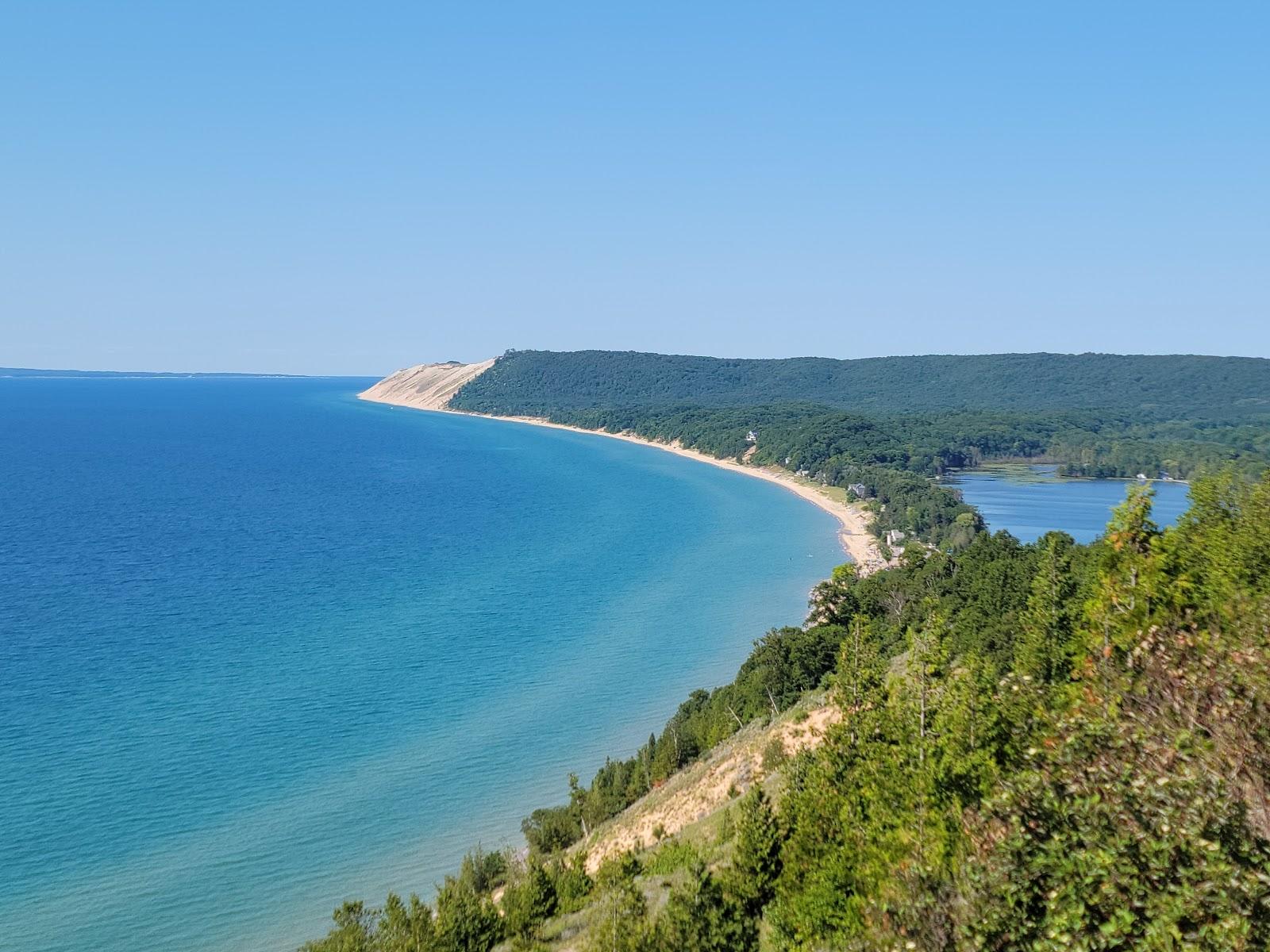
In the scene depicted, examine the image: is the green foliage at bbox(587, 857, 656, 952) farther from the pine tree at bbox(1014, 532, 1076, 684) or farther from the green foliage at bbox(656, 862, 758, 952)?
the pine tree at bbox(1014, 532, 1076, 684)

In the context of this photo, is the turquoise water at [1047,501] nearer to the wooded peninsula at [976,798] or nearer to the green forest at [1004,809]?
the wooded peninsula at [976,798]

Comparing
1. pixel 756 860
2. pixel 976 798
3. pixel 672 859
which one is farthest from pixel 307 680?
pixel 976 798

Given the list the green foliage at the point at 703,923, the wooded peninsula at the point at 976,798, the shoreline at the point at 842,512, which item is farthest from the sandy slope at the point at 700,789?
the shoreline at the point at 842,512

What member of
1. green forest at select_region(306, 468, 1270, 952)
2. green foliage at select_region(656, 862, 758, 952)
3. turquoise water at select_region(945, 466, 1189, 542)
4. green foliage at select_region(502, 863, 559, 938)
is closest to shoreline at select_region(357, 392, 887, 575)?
turquoise water at select_region(945, 466, 1189, 542)

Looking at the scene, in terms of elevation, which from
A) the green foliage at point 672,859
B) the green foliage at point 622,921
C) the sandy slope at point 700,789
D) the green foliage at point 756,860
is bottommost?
the sandy slope at point 700,789

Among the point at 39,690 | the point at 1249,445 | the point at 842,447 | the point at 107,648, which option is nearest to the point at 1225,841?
the point at 39,690

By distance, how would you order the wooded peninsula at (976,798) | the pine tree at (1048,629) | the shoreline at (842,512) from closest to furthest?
1. the wooded peninsula at (976,798)
2. the pine tree at (1048,629)
3. the shoreline at (842,512)

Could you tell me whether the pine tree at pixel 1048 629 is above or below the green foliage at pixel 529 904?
above
